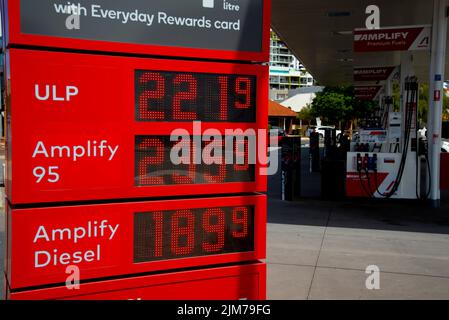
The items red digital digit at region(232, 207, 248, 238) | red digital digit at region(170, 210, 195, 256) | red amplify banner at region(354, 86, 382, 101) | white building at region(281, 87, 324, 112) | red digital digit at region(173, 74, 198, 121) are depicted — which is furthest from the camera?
white building at region(281, 87, 324, 112)

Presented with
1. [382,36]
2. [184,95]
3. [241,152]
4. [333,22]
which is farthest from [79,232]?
[333,22]

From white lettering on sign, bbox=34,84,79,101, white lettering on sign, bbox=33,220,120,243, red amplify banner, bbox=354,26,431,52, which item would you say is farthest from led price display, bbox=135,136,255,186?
red amplify banner, bbox=354,26,431,52

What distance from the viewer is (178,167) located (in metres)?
3.64

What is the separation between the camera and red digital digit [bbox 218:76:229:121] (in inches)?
146

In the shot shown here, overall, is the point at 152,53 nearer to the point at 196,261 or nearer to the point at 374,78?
the point at 196,261

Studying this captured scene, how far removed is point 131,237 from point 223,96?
1.19 metres

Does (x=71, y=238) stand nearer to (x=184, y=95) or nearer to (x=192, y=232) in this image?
(x=192, y=232)

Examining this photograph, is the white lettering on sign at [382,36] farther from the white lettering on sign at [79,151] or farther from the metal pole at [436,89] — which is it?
the white lettering on sign at [79,151]

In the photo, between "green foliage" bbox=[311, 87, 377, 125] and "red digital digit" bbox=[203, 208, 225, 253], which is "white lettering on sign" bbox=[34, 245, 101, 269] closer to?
"red digital digit" bbox=[203, 208, 225, 253]

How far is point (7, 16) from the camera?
3127 mm

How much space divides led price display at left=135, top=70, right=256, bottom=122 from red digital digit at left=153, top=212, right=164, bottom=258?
2.25 ft

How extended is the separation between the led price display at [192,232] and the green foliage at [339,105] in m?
52.9
